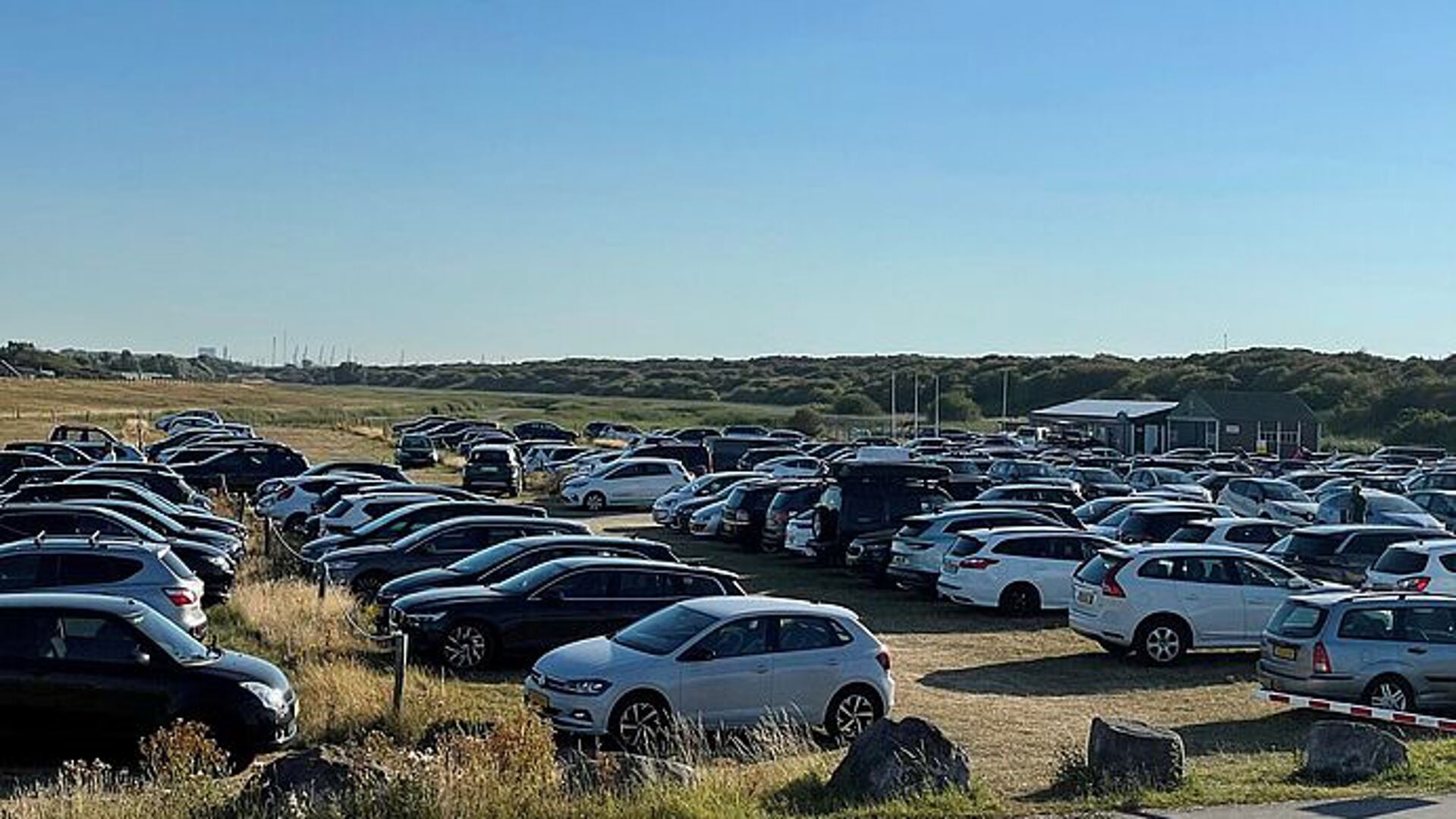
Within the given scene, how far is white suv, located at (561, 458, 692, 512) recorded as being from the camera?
4472 cm

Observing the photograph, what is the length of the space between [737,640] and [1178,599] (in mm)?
8016

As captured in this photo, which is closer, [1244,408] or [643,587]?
[643,587]

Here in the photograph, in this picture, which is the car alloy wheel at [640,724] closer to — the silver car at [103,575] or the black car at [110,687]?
the black car at [110,687]

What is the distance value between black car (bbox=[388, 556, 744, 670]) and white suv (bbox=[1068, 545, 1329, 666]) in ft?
16.4

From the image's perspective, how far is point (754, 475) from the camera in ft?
132

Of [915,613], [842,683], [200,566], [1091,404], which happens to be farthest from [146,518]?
[1091,404]

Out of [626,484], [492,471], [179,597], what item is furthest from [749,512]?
[179,597]

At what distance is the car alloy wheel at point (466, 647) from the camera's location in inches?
760

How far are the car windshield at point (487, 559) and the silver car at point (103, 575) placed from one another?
349cm

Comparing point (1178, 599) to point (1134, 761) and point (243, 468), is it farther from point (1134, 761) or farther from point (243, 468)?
point (243, 468)

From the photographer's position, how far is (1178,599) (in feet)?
71.4

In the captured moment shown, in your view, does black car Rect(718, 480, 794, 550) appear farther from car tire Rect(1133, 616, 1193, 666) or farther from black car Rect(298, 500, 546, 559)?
car tire Rect(1133, 616, 1193, 666)

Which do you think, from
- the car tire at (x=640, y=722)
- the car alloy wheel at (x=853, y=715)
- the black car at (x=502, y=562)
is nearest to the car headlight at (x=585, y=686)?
the car tire at (x=640, y=722)

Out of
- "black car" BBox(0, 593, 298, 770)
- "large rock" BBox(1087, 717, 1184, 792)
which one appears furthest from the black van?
"large rock" BBox(1087, 717, 1184, 792)
